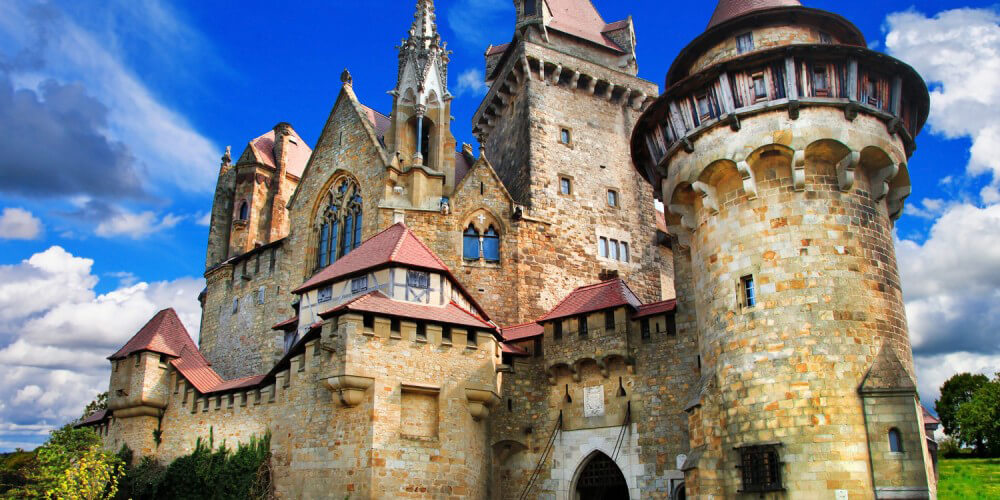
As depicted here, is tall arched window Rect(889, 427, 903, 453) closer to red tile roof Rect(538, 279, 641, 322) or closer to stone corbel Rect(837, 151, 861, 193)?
stone corbel Rect(837, 151, 861, 193)

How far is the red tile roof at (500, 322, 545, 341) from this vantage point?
26627mm

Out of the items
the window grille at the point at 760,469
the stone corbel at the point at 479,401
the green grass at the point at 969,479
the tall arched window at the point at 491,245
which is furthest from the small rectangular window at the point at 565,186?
the green grass at the point at 969,479

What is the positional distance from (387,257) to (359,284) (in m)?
1.37

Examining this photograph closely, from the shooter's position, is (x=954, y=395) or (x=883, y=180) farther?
(x=954, y=395)

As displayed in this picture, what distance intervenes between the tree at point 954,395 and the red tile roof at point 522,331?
47.7 meters

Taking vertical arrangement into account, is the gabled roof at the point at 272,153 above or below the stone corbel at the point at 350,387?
above

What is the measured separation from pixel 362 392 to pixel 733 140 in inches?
454

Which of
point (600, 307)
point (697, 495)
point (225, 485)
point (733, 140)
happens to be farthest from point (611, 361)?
point (225, 485)

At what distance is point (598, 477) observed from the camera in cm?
2464

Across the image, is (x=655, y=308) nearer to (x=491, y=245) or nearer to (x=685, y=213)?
(x=685, y=213)

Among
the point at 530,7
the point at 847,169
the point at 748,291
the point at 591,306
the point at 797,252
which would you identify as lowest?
the point at 748,291

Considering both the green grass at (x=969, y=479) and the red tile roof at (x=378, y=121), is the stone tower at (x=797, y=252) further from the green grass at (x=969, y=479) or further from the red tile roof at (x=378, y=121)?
the green grass at (x=969, y=479)

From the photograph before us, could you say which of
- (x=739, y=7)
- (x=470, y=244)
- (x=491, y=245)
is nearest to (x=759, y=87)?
(x=739, y=7)

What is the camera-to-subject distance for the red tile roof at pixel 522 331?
1048 inches
